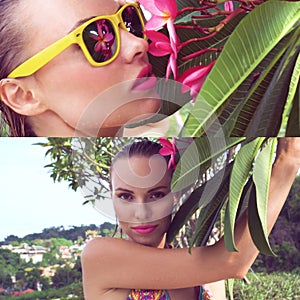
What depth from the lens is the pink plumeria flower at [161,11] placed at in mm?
671

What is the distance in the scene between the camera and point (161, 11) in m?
0.68

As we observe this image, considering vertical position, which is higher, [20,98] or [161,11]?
[161,11]

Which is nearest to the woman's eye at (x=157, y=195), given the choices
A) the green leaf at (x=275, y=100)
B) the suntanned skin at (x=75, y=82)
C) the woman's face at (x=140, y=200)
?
the woman's face at (x=140, y=200)

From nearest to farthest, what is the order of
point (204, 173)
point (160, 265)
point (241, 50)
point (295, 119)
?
point (241, 50)
point (295, 119)
point (204, 173)
point (160, 265)

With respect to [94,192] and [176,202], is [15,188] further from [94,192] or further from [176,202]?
[176,202]

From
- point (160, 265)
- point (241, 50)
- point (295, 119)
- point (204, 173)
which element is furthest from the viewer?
point (160, 265)

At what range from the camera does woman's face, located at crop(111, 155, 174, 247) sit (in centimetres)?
87

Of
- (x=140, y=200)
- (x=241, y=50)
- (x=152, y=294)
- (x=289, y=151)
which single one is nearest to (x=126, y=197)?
(x=140, y=200)

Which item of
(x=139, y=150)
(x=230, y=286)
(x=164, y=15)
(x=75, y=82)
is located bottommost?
(x=230, y=286)

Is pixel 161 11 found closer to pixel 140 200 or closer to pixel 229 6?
pixel 229 6

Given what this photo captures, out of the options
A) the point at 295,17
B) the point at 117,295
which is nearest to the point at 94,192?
the point at 117,295

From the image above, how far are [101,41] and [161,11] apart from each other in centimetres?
24

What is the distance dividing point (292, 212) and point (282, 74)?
1.18 ft

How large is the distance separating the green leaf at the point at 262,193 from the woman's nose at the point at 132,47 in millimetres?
278
